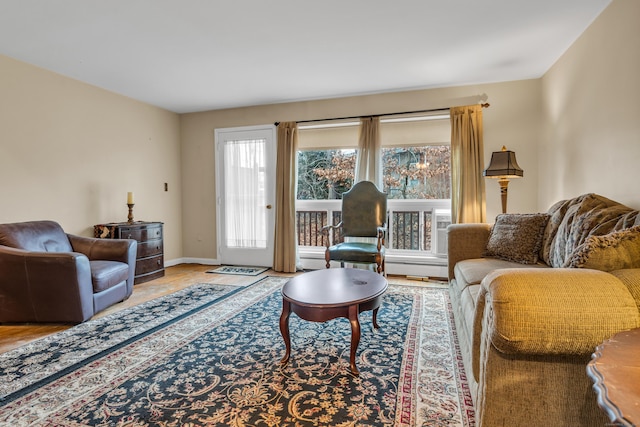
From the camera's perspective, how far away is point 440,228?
13.9ft

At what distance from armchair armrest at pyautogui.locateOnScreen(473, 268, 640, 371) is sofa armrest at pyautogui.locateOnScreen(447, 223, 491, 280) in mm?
1848

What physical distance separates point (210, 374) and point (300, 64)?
289 centimetres

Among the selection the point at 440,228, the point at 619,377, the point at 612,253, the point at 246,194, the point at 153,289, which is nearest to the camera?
the point at 619,377

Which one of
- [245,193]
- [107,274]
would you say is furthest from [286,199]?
[107,274]

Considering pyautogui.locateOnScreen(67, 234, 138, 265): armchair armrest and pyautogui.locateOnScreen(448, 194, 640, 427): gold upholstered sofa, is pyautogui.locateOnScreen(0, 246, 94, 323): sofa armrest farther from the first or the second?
pyautogui.locateOnScreen(448, 194, 640, 427): gold upholstered sofa

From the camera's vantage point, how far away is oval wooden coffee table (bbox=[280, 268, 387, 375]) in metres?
1.88

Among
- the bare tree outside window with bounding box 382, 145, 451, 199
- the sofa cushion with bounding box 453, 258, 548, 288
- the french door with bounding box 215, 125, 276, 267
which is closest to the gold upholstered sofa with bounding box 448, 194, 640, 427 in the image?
the sofa cushion with bounding box 453, 258, 548, 288

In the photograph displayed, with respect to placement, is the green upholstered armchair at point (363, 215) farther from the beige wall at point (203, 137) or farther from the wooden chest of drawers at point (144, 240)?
the wooden chest of drawers at point (144, 240)

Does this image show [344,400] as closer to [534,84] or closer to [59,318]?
[59,318]

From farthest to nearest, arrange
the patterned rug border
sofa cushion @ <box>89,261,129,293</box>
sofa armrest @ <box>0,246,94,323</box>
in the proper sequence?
sofa cushion @ <box>89,261,129,293</box> < sofa armrest @ <box>0,246,94,323</box> < the patterned rug border

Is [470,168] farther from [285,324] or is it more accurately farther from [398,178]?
[285,324]

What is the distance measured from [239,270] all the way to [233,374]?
290 centimetres

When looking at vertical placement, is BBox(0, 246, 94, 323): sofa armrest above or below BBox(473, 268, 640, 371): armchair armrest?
below

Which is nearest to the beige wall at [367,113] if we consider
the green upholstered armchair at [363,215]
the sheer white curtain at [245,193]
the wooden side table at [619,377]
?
the sheer white curtain at [245,193]
